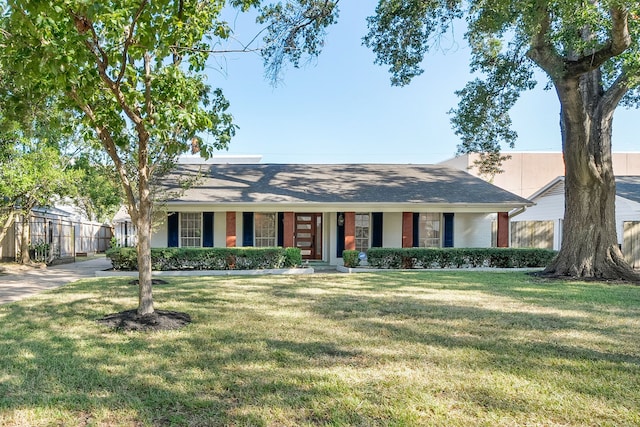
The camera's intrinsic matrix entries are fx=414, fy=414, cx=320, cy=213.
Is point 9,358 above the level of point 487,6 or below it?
below

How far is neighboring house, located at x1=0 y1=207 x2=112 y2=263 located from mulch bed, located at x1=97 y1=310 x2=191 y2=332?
43.4 feet

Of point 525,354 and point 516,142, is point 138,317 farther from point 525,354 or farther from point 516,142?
point 516,142

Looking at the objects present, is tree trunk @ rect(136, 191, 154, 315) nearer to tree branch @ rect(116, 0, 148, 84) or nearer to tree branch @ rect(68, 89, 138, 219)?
tree branch @ rect(68, 89, 138, 219)

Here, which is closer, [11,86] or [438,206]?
[11,86]

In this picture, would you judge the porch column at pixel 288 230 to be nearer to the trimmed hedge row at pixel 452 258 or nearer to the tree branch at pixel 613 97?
the trimmed hedge row at pixel 452 258

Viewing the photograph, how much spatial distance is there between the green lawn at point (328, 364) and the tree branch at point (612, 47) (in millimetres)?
5394

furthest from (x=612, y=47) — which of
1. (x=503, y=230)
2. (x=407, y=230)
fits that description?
(x=407, y=230)

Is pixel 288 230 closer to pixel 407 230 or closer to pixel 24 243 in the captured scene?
pixel 407 230

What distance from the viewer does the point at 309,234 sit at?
54.9ft

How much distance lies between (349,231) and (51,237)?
14689 millimetres

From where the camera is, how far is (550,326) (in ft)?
19.6

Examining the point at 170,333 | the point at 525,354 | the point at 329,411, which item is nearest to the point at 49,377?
the point at 170,333

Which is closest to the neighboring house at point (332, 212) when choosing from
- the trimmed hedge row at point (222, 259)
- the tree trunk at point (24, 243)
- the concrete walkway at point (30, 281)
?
the trimmed hedge row at point (222, 259)

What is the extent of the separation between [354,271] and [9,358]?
10183mm
